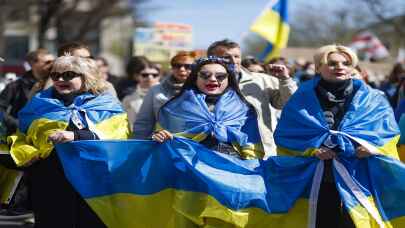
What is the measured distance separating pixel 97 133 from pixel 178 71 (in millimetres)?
1456

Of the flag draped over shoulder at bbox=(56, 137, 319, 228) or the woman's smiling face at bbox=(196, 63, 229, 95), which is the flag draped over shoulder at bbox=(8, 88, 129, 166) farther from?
the woman's smiling face at bbox=(196, 63, 229, 95)

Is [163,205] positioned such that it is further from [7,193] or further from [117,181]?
[7,193]

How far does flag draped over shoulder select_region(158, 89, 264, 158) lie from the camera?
19.4 feet

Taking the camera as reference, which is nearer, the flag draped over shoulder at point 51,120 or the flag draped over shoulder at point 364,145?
the flag draped over shoulder at point 364,145

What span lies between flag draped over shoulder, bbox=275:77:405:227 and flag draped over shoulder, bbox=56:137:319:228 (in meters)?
0.19

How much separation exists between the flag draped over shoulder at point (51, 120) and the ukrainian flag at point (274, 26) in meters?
6.25

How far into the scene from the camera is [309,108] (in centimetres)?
574

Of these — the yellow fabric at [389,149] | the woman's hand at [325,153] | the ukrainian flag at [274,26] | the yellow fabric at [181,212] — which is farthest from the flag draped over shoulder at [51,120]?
the ukrainian flag at [274,26]

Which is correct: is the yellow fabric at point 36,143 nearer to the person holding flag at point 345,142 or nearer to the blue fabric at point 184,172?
the blue fabric at point 184,172

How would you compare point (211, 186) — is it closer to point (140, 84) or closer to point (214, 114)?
point (214, 114)

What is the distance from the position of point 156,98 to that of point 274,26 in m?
5.83

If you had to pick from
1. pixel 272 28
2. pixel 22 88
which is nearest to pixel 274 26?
pixel 272 28

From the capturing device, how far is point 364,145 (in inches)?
220

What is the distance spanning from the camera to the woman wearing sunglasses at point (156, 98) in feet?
21.9
